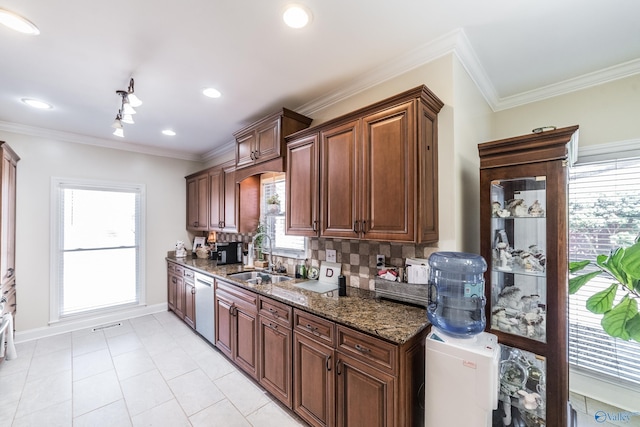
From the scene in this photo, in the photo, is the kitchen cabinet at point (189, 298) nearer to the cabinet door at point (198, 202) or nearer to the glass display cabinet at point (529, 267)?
the cabinet door at point (198, 202)

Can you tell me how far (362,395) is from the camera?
5.25 feet

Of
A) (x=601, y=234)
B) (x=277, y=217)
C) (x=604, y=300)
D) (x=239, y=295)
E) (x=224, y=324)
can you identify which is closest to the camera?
(x=604, y=300)

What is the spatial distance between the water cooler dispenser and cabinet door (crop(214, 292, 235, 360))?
202 centimetres

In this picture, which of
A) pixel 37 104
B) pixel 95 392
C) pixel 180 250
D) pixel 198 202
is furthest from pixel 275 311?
pixel 37 104

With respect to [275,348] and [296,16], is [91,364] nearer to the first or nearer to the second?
[275,348]

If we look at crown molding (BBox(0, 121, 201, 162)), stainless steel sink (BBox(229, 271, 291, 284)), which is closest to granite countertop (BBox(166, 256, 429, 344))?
stainless steel sink (BBox(229, 271, 291, 284))

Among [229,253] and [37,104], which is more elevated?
[37,104]

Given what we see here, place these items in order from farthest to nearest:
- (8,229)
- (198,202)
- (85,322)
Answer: (198,202), (85,322), (8,229)

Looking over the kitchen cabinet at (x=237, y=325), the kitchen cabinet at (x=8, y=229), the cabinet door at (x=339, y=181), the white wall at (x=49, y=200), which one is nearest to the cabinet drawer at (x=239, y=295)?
the kitchen cabinet at (x=237, y=325)

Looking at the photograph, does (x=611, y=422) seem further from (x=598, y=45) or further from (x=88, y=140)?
(x=88, y=140)

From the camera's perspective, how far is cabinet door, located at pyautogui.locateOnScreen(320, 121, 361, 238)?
205cm

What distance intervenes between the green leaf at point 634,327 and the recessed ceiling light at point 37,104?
17.8 ft

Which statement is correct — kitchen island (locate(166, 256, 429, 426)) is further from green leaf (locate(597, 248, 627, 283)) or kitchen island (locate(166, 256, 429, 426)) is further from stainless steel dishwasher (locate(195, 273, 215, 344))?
green leaf (locate(597, 248, 627, 283))

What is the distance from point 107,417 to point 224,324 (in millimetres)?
1117
